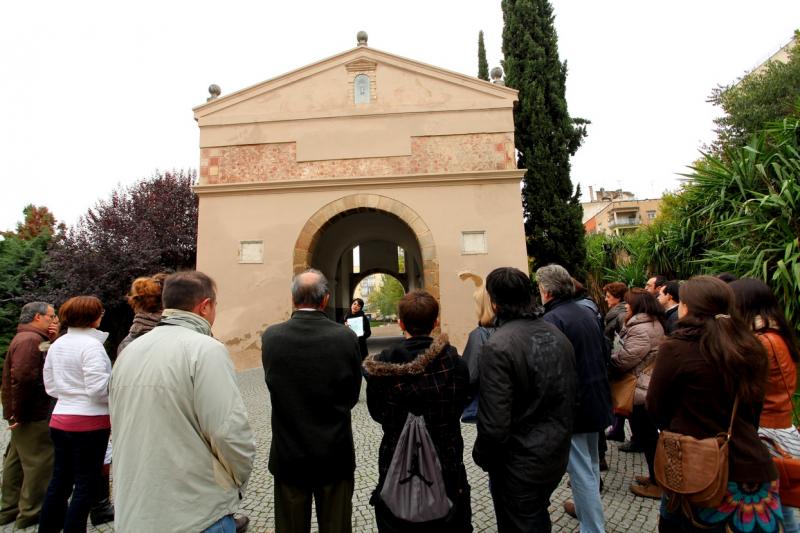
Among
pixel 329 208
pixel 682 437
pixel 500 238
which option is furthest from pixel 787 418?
pixel 329 208

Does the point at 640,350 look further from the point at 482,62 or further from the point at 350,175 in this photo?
the point at 482,62

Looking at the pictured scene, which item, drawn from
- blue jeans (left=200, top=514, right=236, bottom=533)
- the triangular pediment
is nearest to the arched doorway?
the triangular pediment

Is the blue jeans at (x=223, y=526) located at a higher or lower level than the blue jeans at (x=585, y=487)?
higher

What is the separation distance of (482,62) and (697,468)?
1843cm

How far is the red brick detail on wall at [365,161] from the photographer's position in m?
10.5

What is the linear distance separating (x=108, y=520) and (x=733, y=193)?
30.5 feet

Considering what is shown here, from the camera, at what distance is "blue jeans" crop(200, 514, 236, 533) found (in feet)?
5.80

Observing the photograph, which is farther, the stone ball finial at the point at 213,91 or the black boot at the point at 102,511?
the stone ball finial at the point at 213,91

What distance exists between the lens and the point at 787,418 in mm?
2250

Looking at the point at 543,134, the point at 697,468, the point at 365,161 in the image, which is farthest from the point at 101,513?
the point at 543,134

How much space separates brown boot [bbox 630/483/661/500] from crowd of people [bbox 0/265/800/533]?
1.18 m

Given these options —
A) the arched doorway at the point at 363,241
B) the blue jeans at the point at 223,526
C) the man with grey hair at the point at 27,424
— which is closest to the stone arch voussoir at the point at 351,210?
the arched doorway at the point at 363,241

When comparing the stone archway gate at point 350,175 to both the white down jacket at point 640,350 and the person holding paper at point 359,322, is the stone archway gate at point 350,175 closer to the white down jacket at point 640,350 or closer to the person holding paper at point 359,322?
the person holding paper at point 359,322

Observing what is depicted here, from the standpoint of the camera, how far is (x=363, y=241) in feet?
53.4
